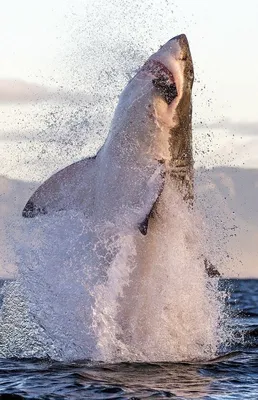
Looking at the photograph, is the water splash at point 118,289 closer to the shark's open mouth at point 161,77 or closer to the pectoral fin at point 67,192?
the pectoral fin at point 67,192

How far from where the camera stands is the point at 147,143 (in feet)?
59.2

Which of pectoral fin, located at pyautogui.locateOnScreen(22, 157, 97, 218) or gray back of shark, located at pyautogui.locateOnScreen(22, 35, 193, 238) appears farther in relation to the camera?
pectoral fin, located at pyautogui.locateOnScreen(22, 157, 97, 218)

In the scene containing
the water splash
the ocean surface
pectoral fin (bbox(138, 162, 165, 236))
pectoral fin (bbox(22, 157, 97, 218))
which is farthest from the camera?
pectoral fin (bbox(22, 157, 97, 218))

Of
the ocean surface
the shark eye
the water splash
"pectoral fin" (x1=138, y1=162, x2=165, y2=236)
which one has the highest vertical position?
the shark eye

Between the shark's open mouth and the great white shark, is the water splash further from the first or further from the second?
the shark's open mouth

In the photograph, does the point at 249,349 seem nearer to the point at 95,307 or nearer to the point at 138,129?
the point at 95,307

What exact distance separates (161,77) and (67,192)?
2.97 meters

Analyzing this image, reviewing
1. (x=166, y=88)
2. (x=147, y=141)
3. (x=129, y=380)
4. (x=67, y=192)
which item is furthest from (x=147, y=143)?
(x=129, y=380)

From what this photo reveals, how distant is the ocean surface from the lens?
15.5m

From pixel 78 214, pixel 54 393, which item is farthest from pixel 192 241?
pixel 54 393

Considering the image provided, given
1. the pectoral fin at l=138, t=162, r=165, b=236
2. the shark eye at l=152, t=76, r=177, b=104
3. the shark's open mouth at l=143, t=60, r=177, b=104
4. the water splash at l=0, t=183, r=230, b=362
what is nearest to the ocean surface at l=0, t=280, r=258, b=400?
the water splash at l=0, t=183, r=230, b=362

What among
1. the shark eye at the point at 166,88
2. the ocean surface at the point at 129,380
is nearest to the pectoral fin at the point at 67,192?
the shark eye at the point at 166,88

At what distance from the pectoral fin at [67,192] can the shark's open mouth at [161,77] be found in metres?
1.91

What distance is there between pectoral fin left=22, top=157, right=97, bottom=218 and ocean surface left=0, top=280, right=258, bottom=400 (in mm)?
2842
